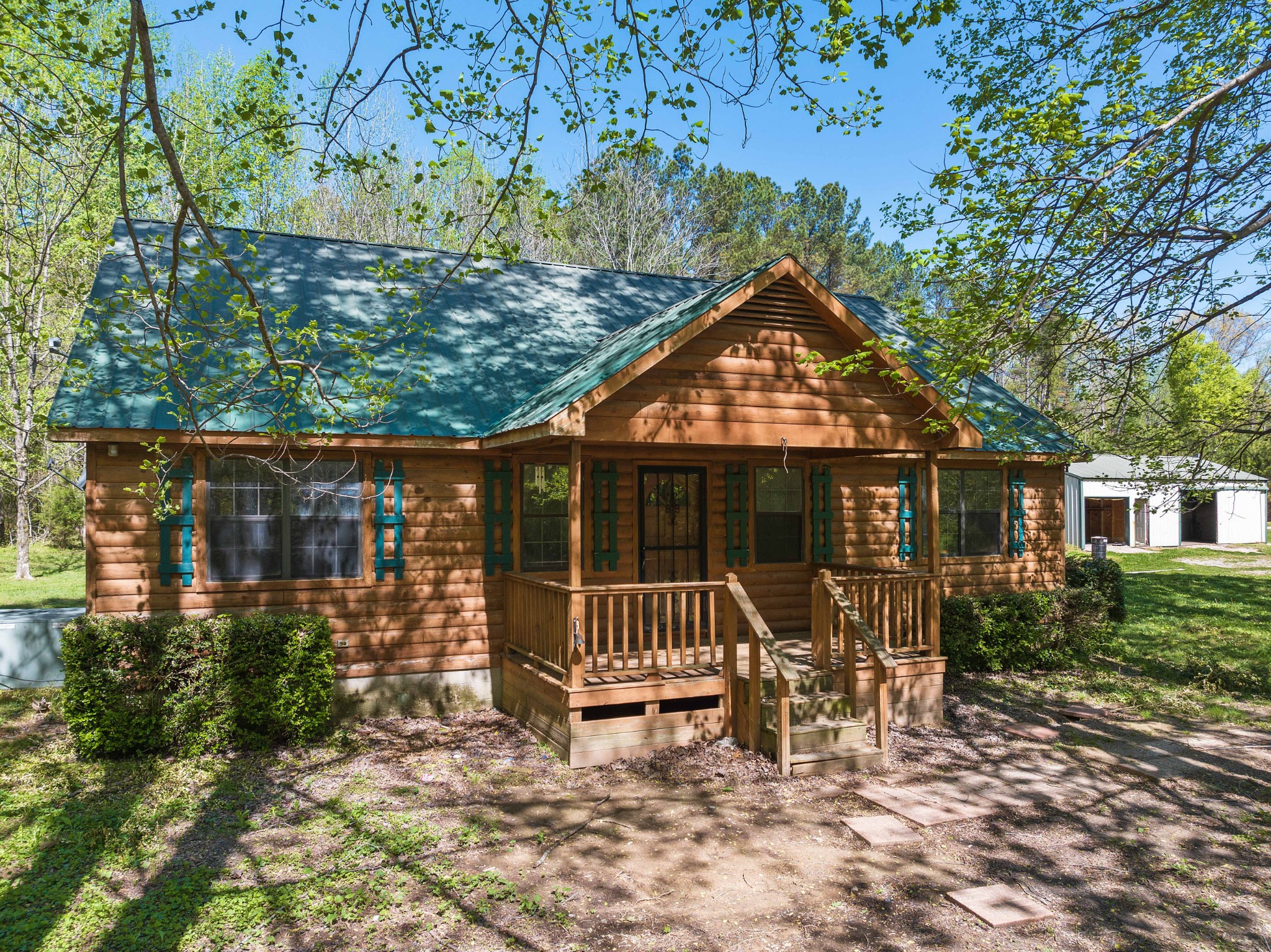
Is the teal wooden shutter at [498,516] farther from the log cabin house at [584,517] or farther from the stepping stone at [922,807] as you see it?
the stepping stone at [922,807]

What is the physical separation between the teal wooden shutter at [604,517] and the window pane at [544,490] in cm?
36

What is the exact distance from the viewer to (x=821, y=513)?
11.4 metres

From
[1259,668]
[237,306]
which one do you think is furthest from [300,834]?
[1259,668]

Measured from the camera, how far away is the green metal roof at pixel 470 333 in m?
8.19

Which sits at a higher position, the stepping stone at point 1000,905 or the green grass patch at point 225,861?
the green grass patch at point 225,861

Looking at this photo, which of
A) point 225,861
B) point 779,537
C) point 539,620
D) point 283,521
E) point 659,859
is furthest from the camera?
point 779,537

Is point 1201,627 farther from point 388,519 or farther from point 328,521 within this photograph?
point 328,521

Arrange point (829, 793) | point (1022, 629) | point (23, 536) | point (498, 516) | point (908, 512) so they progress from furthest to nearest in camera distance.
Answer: point (23, 536) < point (908, 512) < point (1022, 629) < point (498, 516) < point (829, 793)

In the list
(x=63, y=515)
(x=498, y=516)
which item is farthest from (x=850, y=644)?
(x=63, y=515)

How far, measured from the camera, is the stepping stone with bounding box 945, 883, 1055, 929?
4977 millimetres

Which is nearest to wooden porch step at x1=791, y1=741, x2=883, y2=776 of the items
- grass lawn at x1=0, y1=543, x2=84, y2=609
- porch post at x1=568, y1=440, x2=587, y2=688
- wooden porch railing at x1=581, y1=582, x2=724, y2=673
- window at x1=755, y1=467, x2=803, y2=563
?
wooden porch railing at x1=581, y1=582, x2=724, y2=673

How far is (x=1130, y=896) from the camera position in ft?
17.5

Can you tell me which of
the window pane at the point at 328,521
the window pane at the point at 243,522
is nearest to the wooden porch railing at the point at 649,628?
the window pane at the point at 328,521

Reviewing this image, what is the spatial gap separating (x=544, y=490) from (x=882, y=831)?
18.2ft
